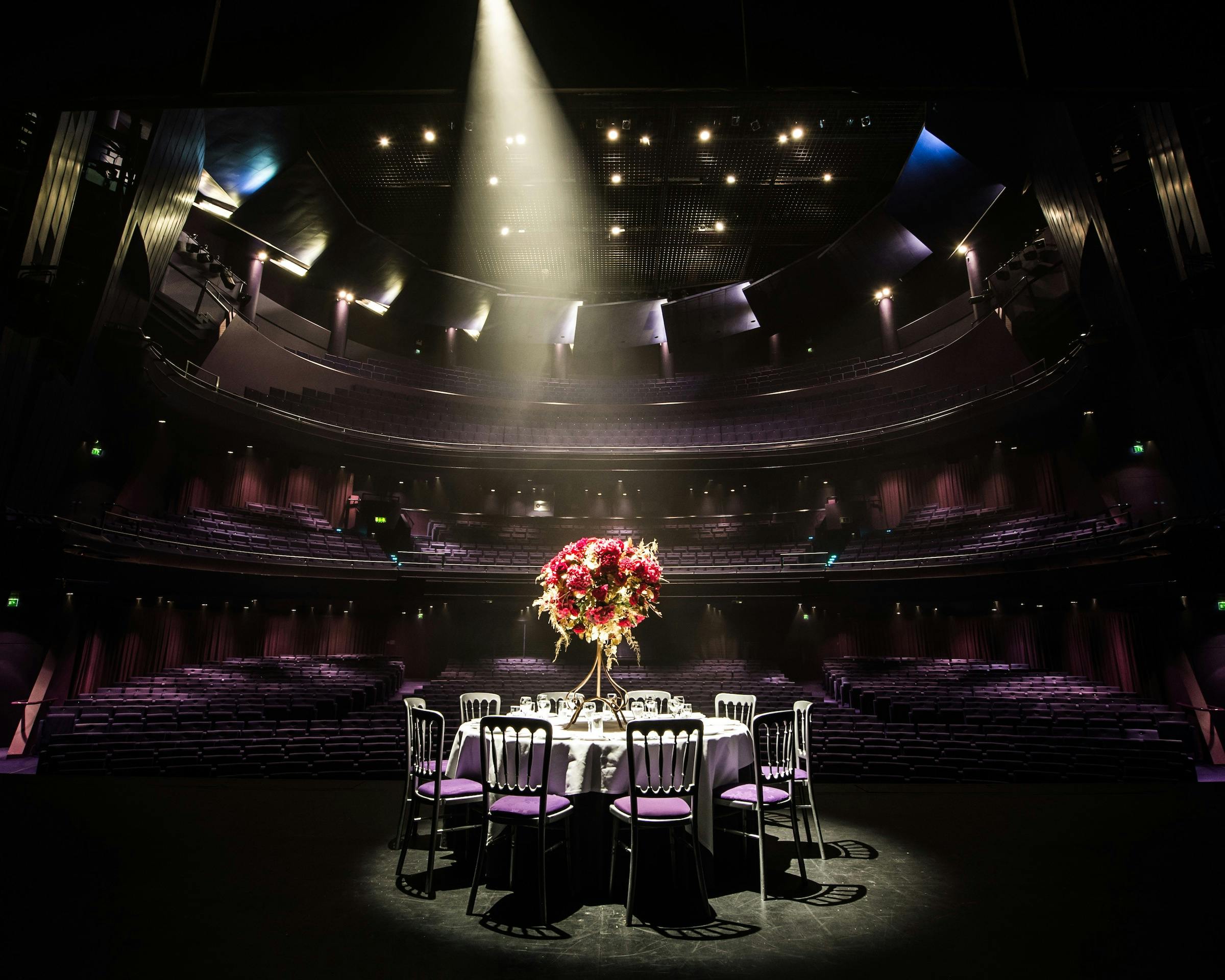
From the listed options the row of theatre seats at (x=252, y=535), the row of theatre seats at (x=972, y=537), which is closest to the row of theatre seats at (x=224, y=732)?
the row of theatre seats at (x=252, y=535)

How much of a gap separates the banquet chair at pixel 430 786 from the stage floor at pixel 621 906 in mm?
180

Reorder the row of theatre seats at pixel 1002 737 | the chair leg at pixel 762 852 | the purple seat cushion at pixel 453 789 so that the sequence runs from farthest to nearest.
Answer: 1. the row of theatre seats at pixel 1002 737
2. the purple seat cushion at pixel 453 789
3. the chair leg at pixel 762 852

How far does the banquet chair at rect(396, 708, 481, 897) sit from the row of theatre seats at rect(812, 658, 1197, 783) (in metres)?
4.43

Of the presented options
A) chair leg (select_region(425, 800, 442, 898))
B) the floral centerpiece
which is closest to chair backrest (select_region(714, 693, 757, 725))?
the floral centerpiece

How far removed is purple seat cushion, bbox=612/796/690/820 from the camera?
10.2ft

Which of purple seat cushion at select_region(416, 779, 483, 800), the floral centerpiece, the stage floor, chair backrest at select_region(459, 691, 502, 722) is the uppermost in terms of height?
the floral centerpiece

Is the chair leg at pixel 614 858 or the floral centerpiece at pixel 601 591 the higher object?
the floral centerpiece at pixel 601 591

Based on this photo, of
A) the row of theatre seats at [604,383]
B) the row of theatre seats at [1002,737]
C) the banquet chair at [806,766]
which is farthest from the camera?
the row of theatre seats at [604,383]

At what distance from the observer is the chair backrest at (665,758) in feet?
10.1

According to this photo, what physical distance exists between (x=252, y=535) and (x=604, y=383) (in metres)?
12.5

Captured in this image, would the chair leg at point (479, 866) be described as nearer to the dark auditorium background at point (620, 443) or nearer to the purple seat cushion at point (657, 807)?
the dark auditorium background at point (620, 443)

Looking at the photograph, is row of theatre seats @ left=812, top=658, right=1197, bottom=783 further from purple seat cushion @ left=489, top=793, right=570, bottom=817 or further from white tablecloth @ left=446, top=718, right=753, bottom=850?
purple seat cushion @ left=489, top=793, right=570, bottom=817

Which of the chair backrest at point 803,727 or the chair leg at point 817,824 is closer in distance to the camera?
the chair leg at point 817,824

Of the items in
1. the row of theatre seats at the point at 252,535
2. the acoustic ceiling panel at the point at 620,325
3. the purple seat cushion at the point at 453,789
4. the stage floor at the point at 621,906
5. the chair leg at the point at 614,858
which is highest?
the acoustic ceiling panel at the point at 620,325
